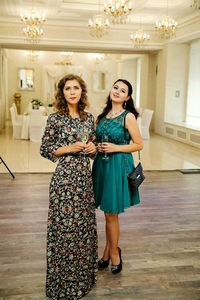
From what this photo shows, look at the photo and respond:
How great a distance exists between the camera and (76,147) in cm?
198

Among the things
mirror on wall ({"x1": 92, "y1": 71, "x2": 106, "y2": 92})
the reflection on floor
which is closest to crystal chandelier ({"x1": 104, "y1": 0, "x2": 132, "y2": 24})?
the reflection on floor

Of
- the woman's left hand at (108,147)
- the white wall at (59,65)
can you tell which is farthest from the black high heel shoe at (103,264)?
the white wall at (59,65)

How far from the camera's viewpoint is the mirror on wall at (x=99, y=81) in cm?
1451

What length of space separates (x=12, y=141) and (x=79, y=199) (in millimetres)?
7442

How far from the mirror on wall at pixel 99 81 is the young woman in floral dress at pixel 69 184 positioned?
12.7 meters

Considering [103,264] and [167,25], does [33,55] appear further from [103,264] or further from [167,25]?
[103,264]

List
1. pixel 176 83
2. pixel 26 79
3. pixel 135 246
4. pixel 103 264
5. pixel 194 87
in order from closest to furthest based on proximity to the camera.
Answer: pixel 103 264 < pixel 135 246 < pixel 194 87 < pixel 176 83 < pixel 26 79

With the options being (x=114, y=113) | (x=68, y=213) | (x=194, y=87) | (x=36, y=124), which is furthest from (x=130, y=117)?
(x=194, y=87)

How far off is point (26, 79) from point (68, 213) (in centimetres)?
1274

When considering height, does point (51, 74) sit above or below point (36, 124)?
above

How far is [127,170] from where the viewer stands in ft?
7.56

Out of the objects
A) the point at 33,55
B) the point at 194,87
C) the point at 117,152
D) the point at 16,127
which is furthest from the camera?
the point at 33,55

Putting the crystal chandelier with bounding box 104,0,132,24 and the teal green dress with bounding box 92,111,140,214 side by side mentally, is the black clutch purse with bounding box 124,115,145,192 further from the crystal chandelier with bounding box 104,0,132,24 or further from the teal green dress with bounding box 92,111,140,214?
the crystal chandelier with bounding box 104,0,132,24

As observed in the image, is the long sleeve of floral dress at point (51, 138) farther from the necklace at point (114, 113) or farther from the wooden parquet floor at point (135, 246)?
the wooden parquet floor at point (135, 246)
